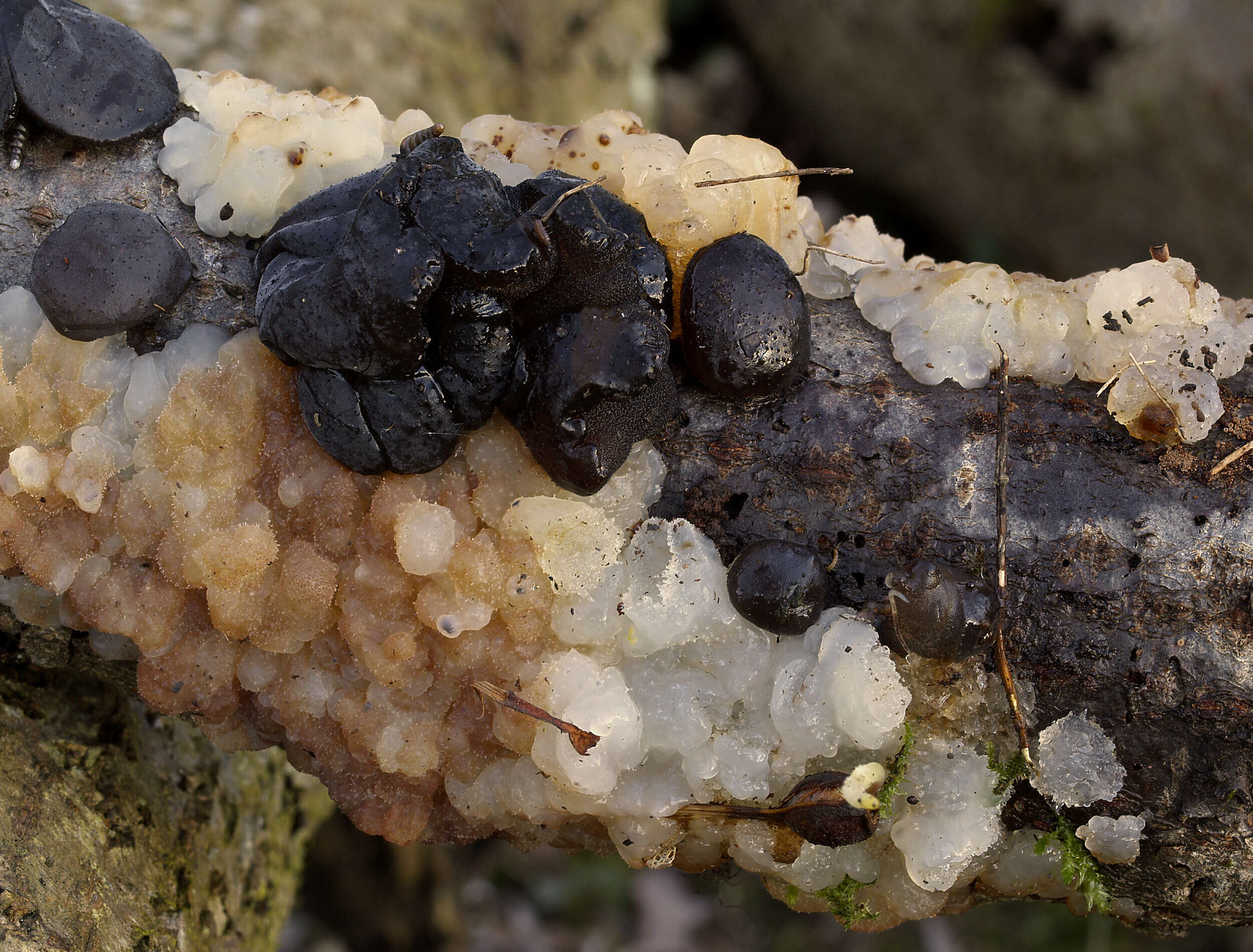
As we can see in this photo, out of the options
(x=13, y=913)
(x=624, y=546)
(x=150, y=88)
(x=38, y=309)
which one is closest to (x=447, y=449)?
(x=624, y=546)

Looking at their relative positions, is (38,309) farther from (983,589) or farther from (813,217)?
(983,589)

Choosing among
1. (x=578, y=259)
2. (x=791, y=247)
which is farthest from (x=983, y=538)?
(x=578, y=259)

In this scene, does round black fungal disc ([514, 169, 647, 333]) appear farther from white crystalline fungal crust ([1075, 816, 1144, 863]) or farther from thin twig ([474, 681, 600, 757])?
white crystalline fungal crust ([1075, 816, 1144, 863])

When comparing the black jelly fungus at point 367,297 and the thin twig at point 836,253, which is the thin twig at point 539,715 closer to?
the black jelly fungus at point 367,297

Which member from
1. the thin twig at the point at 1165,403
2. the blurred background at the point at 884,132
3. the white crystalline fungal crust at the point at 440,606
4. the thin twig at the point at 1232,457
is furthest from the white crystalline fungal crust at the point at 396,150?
the blurred background at the point at 884,132

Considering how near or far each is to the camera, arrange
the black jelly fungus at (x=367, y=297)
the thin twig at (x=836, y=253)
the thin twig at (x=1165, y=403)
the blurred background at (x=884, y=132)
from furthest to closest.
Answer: the blurred background at (x=884, y=132) < the thin twig at (x=836, y=253) < the thin twig at (x=1165, y=403) < the black jelly fungus at (x=367, y=297)
